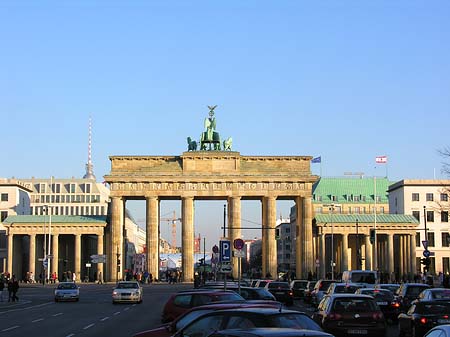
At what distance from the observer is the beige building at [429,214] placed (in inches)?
5246

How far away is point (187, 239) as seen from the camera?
382 feet

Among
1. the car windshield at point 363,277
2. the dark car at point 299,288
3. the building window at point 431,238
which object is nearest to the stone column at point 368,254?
the building window at point 431,238

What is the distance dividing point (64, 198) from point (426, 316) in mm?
179737

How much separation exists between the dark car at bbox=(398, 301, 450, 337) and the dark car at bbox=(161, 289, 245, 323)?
17.1 ft

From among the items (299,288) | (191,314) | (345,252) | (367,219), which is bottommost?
(299,288)

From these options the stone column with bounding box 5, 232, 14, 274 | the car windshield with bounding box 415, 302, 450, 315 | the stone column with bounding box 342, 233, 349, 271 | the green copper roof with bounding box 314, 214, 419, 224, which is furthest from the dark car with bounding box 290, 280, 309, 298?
the stone column with bounding box 5, 232, 14, 274

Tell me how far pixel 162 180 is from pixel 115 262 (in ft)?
42.4

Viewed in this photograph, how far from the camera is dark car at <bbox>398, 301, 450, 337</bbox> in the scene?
2466 centimetres

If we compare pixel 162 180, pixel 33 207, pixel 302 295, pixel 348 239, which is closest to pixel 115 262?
pixel 162 180

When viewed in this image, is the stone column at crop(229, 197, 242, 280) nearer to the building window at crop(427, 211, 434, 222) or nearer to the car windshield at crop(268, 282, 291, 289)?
the building window at crop(427, 211, 434, 222)

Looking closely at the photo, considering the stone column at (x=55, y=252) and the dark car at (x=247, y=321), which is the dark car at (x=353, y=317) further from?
the stone column at (x=55, y=252)

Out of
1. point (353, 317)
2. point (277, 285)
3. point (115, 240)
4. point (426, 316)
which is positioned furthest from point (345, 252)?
point (353, 317)

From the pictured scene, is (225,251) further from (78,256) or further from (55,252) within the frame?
(55,252)

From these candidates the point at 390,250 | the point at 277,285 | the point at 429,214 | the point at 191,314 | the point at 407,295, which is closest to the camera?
the point at 191,314
